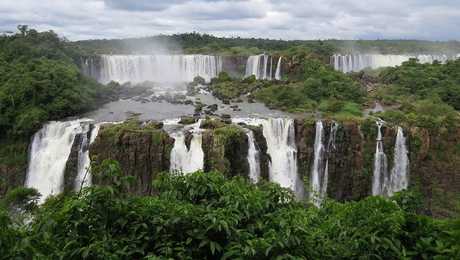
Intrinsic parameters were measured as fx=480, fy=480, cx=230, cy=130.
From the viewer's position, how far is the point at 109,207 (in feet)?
18.1

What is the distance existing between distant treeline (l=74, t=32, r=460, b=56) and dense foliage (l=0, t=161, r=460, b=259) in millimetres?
43507

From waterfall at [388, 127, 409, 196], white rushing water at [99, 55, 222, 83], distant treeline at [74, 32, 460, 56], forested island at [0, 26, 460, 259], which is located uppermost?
distant treeline at [74, 32, 460, 56]

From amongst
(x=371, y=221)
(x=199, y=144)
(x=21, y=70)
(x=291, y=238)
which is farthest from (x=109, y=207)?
(x=21, y=70)

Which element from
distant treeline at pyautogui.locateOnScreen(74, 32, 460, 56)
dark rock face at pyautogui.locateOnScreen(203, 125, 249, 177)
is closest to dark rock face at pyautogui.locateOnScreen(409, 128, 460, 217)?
dark rock face at pyautogui.locateOnScreen(203, 125, 249, 177)

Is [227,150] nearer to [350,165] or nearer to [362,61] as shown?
[350,165]

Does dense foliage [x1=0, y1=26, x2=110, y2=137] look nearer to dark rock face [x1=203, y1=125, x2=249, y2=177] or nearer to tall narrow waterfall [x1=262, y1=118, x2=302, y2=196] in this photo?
dark rock face [x1=203, y1=125, x2=249, y2=177]

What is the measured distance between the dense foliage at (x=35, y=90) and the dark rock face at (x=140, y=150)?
5644 mm

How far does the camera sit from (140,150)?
22703 millimetres

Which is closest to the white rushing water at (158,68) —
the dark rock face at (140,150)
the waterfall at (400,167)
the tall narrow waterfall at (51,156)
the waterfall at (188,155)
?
the tall narrow waterfall at (51,156)

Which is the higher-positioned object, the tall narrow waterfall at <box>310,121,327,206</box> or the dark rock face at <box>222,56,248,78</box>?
the dark rock face at <box>222,56,248,78</box>

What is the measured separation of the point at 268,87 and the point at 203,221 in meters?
30.8

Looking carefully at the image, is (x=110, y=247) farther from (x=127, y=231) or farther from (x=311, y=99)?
(x=311, y=99)

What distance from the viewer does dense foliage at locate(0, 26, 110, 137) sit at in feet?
87.8

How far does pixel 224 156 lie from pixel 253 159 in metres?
1.68
